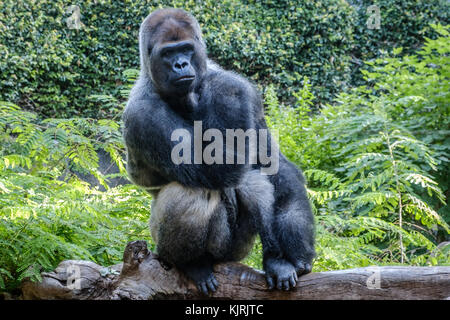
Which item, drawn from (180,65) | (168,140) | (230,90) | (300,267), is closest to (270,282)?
(300,267)

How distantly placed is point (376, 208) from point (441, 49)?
3056 mm

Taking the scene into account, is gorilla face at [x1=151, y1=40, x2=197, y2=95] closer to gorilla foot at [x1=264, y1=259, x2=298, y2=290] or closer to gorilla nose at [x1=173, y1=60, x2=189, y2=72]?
gorilla nose at [x1=173, y1=60, x2=189, y2=72]

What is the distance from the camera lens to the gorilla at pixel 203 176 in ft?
9.32

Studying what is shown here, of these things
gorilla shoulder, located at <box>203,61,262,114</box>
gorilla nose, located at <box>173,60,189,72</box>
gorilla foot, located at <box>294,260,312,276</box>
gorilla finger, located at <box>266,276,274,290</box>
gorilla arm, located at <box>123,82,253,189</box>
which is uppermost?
gorilla nose, located at <box>173,60,189,72</box>

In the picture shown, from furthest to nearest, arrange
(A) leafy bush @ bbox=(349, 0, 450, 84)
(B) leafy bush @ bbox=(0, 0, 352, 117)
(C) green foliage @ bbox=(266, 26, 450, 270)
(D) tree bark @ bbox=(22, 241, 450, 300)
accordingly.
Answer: (A) leafy bush @ bbox=(349, 0, 450, 84) → (B) leafy bush @ bbox=(0, 0, 352, 117) → (C) green foliage @ bbox=(266, 26, 450, 270) → (D) tree bark @ bbox=(22, 241, 450, 300)

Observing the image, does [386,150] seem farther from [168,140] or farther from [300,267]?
[168,140]

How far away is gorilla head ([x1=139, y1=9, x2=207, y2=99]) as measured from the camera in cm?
285

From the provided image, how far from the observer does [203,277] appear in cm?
293

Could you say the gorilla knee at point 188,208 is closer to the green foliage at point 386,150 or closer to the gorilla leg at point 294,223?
the gorilla leg at point 294,223

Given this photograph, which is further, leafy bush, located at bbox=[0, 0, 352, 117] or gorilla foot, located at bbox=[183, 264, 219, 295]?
leafy bush, located at bbox=[0, 0, 352, 117]

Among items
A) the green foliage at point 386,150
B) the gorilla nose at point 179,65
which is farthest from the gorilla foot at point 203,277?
the green foliage at point 386,150

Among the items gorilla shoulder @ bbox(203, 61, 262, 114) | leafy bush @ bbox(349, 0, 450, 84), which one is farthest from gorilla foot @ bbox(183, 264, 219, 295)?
leafy bush @ bbox(349, 0, 450, 84)

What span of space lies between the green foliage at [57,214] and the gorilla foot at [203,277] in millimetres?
753

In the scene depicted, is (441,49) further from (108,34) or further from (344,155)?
(108,34)
